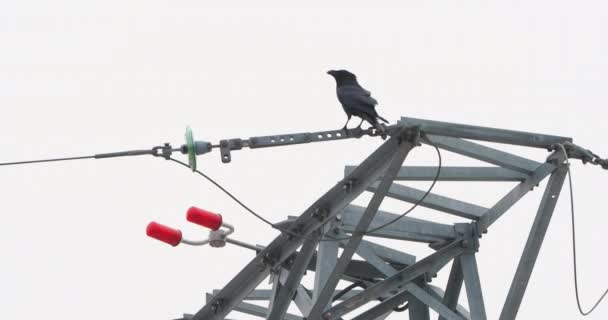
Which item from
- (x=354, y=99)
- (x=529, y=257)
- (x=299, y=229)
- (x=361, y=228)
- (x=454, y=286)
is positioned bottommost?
(x=361, y=228)

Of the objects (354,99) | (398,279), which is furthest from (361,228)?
(398,279)

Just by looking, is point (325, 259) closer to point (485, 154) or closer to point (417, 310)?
point (417, 310)

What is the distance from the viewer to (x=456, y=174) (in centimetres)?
1427

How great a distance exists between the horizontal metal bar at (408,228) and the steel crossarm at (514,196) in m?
0.31

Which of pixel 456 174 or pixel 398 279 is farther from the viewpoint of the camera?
pixel 398 279

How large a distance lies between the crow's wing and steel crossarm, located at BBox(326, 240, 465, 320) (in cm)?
162

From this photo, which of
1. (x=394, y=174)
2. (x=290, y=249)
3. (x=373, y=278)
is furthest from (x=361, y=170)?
(x=373, y=278)

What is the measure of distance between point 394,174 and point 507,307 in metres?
1.53

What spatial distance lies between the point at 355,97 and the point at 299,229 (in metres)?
1.18

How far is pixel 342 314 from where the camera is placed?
557 inches

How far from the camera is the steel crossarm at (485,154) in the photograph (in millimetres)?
13750

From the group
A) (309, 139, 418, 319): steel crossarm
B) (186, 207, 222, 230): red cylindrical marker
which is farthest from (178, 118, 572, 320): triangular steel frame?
(186, 207, 222, 230): red cylindrical marker

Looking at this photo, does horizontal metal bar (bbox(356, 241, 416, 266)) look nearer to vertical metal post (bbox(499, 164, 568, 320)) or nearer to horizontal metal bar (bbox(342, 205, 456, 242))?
horizontal metal bar (bbox(342, 205, 456, 242))

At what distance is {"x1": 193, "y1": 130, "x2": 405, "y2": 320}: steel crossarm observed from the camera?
13.1m
